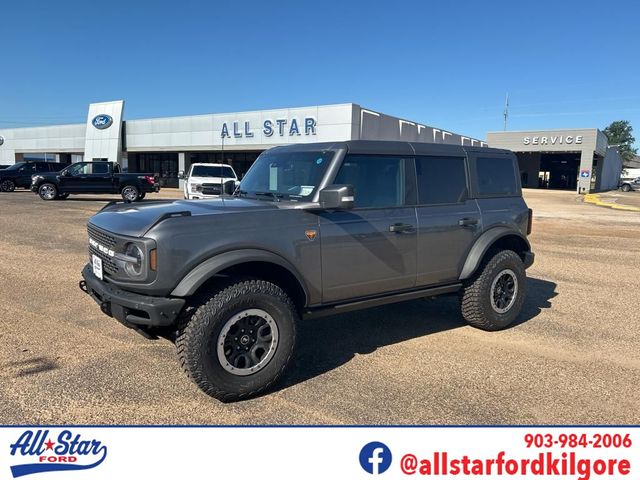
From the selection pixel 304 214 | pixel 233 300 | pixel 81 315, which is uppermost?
pixel 304 214

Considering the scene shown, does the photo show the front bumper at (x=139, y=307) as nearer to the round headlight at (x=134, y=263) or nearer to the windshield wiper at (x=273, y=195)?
the round headlight at (x=134, y=263)

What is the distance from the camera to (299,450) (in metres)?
2.65

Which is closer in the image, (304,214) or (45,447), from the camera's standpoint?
(45,447)

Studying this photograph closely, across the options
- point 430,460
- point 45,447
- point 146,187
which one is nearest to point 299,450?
point 430,460

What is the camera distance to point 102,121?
38.4m

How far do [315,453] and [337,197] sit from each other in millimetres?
1781

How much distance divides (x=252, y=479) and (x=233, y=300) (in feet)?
3.98

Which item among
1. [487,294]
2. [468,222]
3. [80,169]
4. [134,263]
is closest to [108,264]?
[134,263]

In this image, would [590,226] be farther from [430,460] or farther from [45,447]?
[45,447]

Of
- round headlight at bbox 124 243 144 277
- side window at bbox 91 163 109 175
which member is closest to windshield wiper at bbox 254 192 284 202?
round headlight at bbox 124 243 144 277

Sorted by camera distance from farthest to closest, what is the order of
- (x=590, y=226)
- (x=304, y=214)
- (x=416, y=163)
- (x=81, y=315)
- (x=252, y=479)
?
(x=590, y=226) < (x=81, y=315) < (x=416, y=163) < (x=304, y=214) < (x=252, y=479)

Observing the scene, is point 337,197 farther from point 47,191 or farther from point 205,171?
point 47,191

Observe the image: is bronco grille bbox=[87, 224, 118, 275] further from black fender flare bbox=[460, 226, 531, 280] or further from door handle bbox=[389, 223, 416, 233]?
black fender flare bbox=[460, 226, 531, 280]

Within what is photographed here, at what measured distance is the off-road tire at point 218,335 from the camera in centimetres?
330
